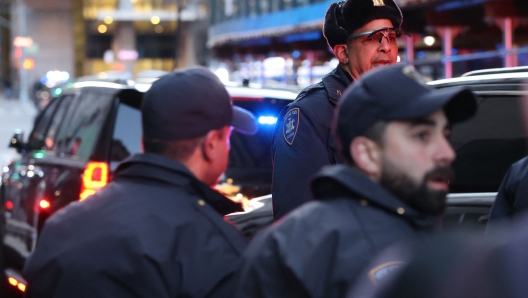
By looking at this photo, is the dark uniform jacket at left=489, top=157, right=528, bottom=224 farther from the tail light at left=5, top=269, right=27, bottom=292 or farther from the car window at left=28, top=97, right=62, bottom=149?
the car window at left=28, top=97, right=62, bottom=149

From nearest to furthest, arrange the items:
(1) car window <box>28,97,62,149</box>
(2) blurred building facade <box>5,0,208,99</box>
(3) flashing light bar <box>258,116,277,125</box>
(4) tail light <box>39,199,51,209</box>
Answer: (3) flashing light bar <box>258,116,277,125</box> → (4) tail light <box>39,199,51,209</box> → (1) car window <box>28,97,62,149</box> → (2) blurred building facade <box>5,0,208,99</box>

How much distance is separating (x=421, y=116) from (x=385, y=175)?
0.16 metres

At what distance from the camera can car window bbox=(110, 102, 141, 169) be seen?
22.3 ft

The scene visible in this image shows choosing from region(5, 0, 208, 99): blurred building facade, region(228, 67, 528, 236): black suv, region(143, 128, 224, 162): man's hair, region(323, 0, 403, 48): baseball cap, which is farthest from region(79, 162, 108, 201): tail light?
region(5, 0, 208, 99): blurred building facade

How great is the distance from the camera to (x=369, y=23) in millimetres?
4172

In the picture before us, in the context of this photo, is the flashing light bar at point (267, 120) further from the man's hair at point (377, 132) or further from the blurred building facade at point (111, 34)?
the blurred building facade at point (111, 34)

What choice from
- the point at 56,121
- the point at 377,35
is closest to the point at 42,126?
the point at 56,121

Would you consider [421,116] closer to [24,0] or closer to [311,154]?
[311,154]

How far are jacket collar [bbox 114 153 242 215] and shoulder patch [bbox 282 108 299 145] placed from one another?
1000 millimetres

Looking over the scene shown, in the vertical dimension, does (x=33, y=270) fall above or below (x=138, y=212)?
below

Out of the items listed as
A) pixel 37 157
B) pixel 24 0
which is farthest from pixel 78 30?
pixel 37 157

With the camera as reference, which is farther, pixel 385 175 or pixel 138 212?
pixel 138 212

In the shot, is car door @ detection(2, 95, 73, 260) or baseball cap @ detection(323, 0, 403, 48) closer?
baseball cap @ detection(323, 0, 403, 48)

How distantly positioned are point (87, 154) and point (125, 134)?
318 millimetres
